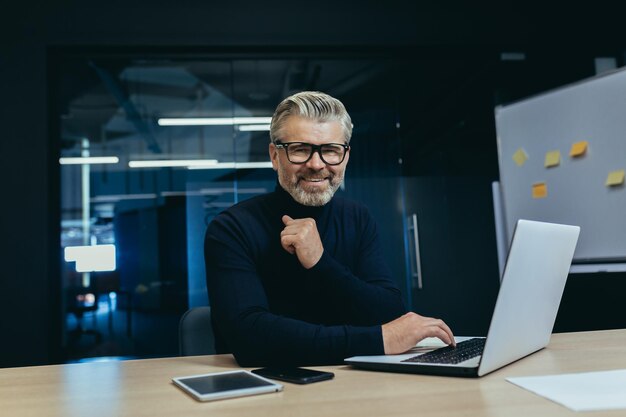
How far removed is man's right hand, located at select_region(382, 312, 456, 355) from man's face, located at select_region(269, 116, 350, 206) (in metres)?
0.52

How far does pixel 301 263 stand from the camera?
151 cm

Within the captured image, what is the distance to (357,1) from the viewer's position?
375 cm

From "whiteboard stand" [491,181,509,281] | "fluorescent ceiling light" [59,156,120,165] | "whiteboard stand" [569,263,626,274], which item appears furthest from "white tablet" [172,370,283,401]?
"fluorescent ceiling light" [59,156,120,165]

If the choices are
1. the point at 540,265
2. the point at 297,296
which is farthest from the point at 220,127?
the point at 540,265

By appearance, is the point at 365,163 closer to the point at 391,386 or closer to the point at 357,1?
Answer: the point at 357,1

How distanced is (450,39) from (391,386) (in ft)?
10.5

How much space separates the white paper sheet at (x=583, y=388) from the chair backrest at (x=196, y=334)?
39.5 inches

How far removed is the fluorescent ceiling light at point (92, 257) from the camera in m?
3.59

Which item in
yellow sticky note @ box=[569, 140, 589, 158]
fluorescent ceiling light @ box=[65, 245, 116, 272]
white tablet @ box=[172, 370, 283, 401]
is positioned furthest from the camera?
fluorescent ceiling light @ box=[65, 245, 116, 272]

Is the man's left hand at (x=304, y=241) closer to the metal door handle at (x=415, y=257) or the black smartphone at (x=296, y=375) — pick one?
the black smartphone at (x=296, y=375)

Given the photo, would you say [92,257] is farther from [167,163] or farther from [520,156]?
[520,156]

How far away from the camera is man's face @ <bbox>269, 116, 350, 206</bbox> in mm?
1583

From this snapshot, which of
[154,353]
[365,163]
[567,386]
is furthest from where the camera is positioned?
[365,163]

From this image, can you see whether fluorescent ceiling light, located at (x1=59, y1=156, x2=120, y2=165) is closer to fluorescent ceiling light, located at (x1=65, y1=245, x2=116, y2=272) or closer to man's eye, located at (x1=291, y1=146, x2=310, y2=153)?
fluorescent ceiling light, located at (x1=65, y1=245, x2=116, y2=272)
